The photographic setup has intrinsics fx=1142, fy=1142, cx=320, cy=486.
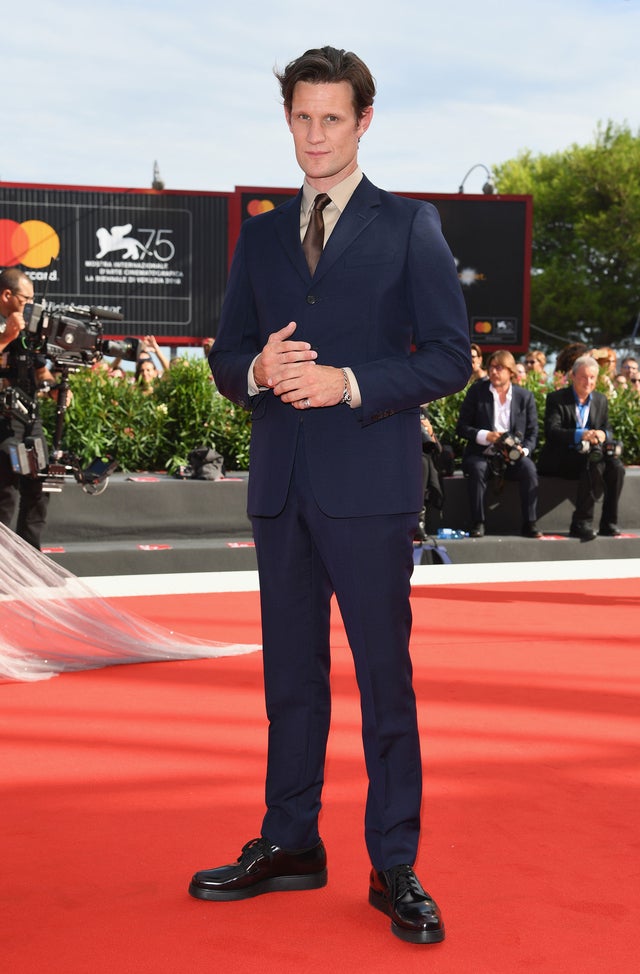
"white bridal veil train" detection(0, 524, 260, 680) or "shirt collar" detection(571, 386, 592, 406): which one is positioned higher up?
"shirt collar" detection(571, 386, 592, 406)

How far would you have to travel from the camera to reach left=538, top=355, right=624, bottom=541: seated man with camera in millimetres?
9695

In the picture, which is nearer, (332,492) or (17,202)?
(332,492)

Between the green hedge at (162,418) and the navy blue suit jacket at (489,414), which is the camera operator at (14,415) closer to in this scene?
the green hedge at (162,418)

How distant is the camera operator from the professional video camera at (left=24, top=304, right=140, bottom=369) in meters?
0.13

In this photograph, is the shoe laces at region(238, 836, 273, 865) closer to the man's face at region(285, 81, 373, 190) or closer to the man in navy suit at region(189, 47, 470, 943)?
the man in navy suit at region(189, 47, 470, 943)

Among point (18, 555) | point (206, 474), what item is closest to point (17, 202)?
point (206, 474)

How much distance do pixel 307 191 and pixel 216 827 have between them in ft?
5.73

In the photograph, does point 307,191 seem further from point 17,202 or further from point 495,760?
point 17,202

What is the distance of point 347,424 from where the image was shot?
257cm

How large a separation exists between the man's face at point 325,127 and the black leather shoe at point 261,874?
5.27ft

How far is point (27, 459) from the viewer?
6727 millimetres

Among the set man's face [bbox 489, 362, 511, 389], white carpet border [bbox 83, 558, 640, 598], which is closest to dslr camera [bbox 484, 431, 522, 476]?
man's face [bbox 489, 362, 511, 389]

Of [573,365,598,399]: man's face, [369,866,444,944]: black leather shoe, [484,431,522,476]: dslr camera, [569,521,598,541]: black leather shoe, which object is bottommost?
[569,521,598,541]: black leather shoe

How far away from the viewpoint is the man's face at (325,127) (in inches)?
99.3
